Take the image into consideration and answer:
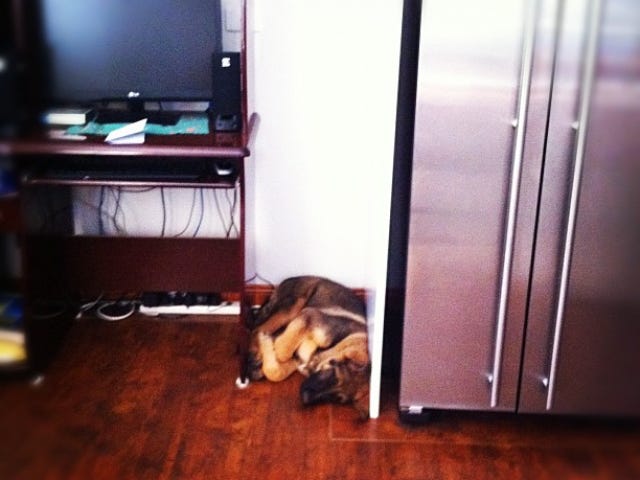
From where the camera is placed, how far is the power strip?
2.28m

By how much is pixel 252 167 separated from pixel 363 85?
0.43 m

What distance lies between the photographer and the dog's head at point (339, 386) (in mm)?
1864

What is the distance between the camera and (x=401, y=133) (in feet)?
5.53

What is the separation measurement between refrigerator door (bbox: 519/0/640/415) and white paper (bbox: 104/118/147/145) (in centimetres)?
95

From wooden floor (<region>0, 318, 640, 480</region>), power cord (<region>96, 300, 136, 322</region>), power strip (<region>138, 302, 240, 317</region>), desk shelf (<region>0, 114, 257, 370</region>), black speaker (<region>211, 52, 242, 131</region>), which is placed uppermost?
black speaker (<region>211, 52, 242, 131</region>)

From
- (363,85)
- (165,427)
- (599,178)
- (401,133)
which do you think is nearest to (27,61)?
(599,178)

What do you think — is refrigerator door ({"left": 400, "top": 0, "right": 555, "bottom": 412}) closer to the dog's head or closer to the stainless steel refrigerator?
the stainless steel refrigerator

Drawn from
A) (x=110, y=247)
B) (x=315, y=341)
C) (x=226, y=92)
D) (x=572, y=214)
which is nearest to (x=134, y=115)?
(x=226, y=92)

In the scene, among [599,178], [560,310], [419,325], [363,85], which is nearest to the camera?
[599,178]

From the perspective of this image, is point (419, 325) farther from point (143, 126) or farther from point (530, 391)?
point (143, 126)

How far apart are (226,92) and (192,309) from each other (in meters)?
0.79

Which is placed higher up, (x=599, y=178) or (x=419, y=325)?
(x=599, y=178)

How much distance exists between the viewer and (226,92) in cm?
184

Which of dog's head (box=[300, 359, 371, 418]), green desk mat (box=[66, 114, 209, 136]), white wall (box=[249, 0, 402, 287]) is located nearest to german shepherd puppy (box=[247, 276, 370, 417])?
dog's head (box=[300, 359, 371, 418])
